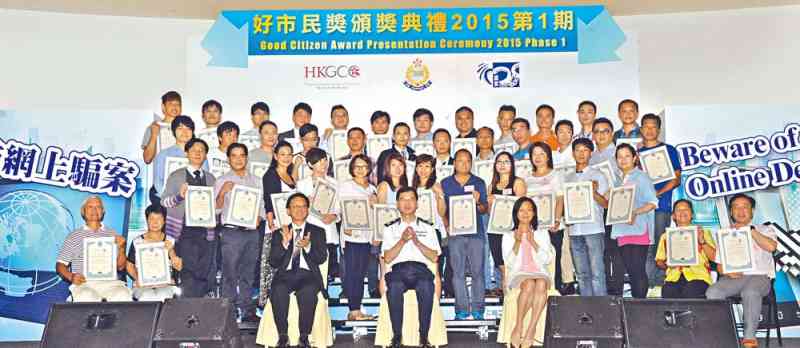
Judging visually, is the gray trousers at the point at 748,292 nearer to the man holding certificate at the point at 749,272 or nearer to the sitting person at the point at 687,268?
the man holding certificate at the point at 749,272

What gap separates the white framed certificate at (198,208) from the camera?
704 centimetres

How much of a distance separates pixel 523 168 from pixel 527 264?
113 centimetres

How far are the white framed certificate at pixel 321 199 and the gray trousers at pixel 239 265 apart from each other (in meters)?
0.60

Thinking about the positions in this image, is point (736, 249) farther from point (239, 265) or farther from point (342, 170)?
point (239, 265)

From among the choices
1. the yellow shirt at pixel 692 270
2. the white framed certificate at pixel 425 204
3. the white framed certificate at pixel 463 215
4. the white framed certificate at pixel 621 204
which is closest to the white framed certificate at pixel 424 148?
the white framed certificate at pixel 425 204

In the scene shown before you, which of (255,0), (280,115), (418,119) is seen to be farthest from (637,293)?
(255,0)

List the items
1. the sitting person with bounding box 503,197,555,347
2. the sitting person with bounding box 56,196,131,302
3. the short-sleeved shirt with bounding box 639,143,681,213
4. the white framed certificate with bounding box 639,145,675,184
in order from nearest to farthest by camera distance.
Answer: the sitting person with bounding box 503,197,555,347 → the sitting person with bounding box 56,196,131,302 → the white framed certificate with bounding box 639,145,675,184 → the short-sleeved shirt with bounding box 639,143,681,213

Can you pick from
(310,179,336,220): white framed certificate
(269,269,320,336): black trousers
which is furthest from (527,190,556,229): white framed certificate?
(269,269,320,336): black trousers

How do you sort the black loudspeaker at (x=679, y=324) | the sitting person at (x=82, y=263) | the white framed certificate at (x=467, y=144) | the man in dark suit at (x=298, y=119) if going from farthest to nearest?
the man in dark suit at (x=298, y=119)
the white framed certificate at (x=467, y=144)
the sitting person at (x=82, y=263)
the black loudspeaker at (x=679, y=324)

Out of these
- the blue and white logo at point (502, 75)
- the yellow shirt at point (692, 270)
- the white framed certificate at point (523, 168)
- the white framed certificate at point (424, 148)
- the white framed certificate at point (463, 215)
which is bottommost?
the yellow shirt at point (692, 270)

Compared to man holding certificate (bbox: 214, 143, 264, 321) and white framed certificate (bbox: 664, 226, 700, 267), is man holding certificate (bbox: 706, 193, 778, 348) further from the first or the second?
man holding certificate (bbox: 214, 143, 264, 321)

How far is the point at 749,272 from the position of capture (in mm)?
6551

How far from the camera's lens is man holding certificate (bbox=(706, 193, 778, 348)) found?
647cm

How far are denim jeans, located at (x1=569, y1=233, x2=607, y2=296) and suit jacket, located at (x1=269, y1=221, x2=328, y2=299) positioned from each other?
2.10 meters
